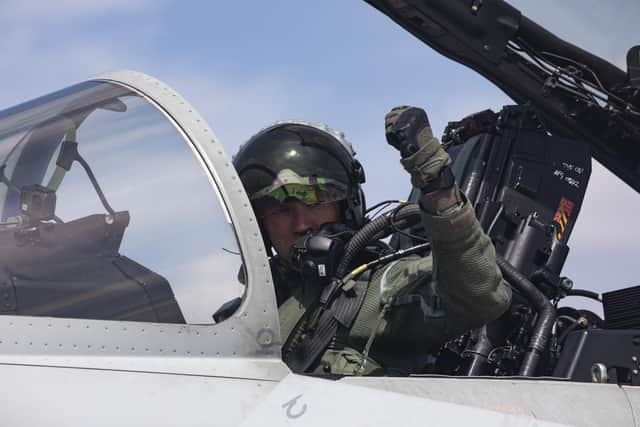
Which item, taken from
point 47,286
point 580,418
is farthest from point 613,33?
point 47,286

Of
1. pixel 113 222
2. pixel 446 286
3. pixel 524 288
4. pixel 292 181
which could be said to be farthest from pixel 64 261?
pixel 524 288

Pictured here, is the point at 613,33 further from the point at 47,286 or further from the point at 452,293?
the point at 47,286

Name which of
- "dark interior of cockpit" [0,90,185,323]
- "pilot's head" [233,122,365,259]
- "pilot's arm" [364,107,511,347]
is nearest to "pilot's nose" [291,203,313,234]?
"pilot's head" [233,122,365,259]

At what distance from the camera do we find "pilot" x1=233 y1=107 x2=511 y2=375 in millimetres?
2508

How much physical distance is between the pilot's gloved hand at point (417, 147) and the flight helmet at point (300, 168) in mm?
885

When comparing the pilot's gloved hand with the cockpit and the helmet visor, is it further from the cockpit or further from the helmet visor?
the helmet visor

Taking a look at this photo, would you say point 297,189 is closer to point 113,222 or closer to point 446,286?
point 446,286

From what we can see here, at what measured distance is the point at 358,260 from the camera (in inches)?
128

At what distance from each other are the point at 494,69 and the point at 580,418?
2479 mm

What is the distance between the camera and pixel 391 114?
8.43ft

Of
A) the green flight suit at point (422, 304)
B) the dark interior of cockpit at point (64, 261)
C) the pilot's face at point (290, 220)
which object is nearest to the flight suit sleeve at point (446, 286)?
the green flight suit at point (422, 304)

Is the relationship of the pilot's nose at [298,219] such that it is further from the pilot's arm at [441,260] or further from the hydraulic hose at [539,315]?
the hydraulic hose at [539,315]

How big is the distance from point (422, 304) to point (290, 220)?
765 mm

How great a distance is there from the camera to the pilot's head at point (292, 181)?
3361 mm
